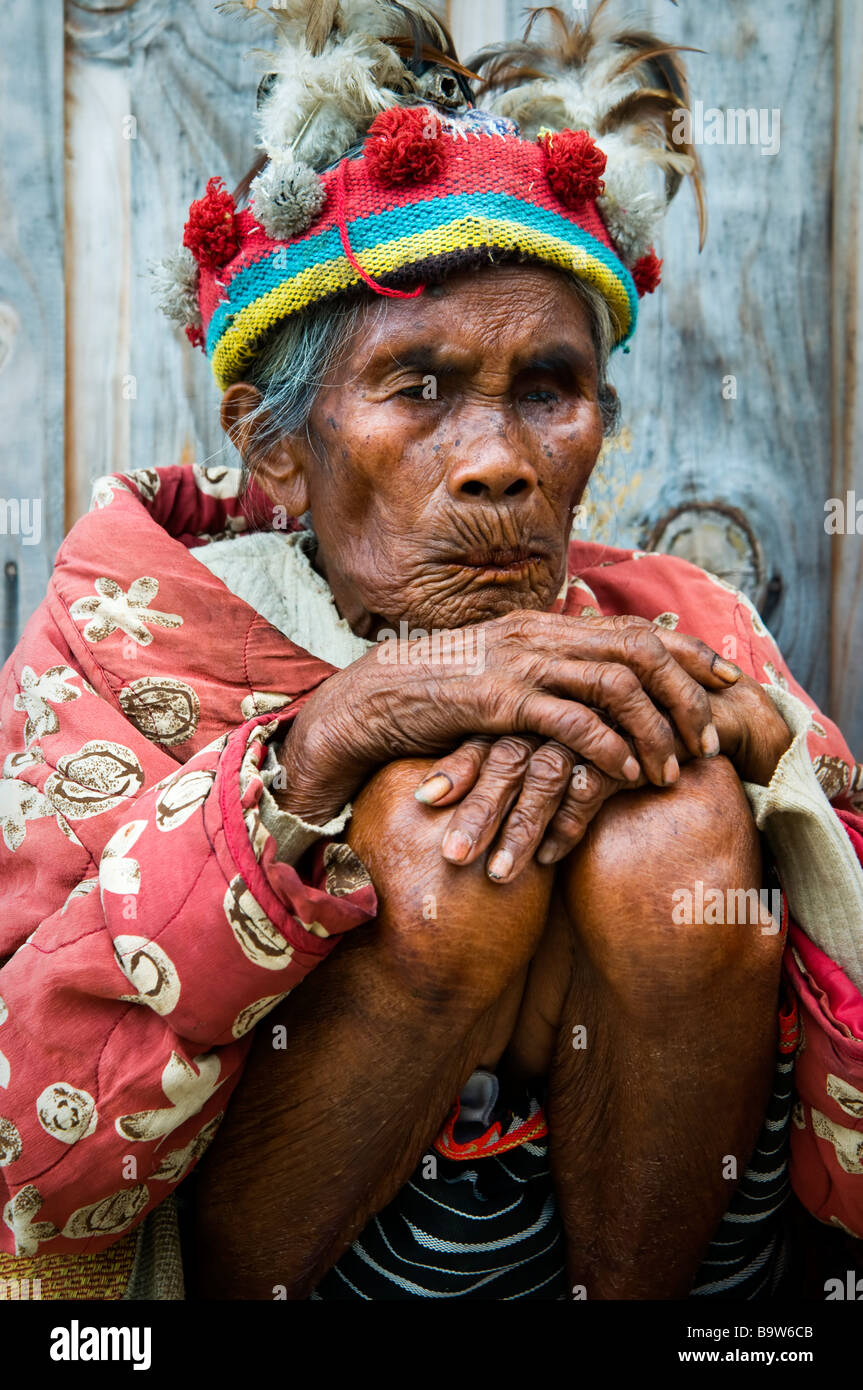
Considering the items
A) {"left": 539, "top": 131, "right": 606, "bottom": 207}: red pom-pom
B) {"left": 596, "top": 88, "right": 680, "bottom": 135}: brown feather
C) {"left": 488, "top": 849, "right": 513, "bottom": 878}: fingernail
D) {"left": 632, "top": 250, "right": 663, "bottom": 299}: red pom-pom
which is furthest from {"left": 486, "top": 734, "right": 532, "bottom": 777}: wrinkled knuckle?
{"left": 596, "top": 88, "right": 680, "bottom": 135}: brown feather

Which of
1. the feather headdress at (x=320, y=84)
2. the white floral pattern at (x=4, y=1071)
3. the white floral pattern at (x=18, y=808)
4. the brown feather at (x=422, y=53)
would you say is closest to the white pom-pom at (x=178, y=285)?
the feather headdress at (x=320, y=84)

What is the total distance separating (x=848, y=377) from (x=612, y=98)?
0.82 metres

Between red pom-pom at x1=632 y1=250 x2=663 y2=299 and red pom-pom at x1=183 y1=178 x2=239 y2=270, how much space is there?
0.74 metres

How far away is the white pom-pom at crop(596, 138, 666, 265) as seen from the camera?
1992mm

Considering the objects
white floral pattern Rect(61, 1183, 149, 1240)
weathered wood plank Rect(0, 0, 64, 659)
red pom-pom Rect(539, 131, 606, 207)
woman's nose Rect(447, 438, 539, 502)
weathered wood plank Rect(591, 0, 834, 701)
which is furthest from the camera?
weathered wood plank Rect(591, 0, 834, 701)

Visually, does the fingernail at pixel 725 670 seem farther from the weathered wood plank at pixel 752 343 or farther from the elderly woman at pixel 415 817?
the weathered wood plank at pixel 752 343

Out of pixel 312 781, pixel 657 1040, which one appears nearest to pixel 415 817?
pixel 312 781

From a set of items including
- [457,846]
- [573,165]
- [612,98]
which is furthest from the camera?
[612,98]

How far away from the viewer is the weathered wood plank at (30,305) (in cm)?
240

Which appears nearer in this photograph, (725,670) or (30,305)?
(725,670)

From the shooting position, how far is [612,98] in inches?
82.5

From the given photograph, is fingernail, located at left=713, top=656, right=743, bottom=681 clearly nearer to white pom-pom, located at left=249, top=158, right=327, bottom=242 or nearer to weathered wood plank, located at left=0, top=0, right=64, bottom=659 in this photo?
white pom-pom, located at left=249, top=158, right=327, bottom=242

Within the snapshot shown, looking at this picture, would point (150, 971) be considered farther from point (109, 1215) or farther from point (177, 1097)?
point (109, 1215)

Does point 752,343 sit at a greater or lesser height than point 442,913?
greater
